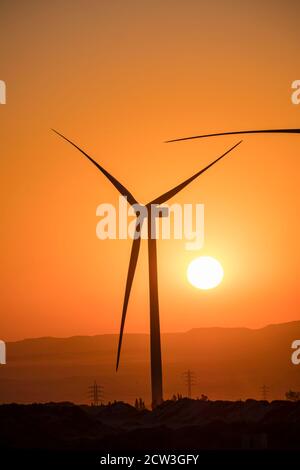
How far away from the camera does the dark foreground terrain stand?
51312 mm

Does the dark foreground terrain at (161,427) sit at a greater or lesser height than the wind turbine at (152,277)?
lesser

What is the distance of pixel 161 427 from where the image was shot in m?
53.7

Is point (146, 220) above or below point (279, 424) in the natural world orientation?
above

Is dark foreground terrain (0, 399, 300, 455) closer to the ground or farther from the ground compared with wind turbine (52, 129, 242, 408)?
closer to the ground

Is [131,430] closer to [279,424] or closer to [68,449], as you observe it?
[68,449]

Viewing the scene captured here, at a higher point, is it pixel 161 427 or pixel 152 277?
Result: pixel 152 277

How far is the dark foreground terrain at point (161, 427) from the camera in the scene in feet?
168
